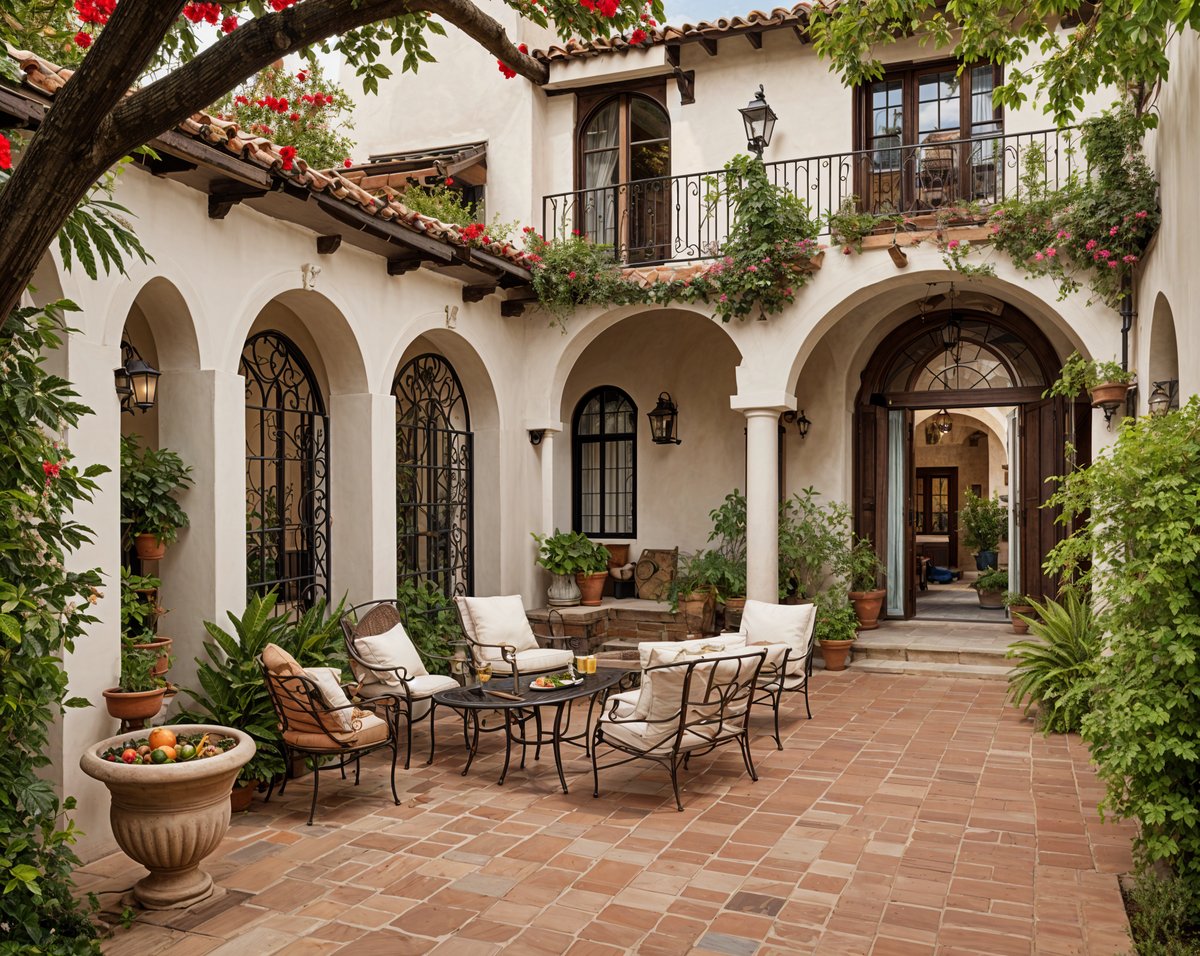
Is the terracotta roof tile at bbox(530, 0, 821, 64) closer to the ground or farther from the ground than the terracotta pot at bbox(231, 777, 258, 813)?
farther from the ground

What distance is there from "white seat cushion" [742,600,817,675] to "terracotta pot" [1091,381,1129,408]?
3027 mm

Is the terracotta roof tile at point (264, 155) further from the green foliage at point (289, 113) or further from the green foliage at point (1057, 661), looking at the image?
the green foliage at point (1057, 661)

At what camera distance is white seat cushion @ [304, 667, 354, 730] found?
18.4 feet

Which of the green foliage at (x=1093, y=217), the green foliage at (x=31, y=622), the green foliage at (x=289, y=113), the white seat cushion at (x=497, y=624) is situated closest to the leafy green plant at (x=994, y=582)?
the green foliage at (x=1093, y=217)

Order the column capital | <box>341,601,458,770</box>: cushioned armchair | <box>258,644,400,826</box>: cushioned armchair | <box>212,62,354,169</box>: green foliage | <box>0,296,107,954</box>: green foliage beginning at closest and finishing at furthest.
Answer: <box>0,296,107,954</box>: green foliage
<box>258,644,400,826</box>: cushioned armchair
<box>341,601,458,770</box>: cushioned armchair
<box>212,62,354,169</box>: green foliage
the column capital

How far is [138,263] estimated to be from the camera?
574 cm

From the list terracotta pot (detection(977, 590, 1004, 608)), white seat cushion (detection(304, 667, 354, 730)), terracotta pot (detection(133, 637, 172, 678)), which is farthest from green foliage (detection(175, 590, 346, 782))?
terracotta pot (detection(977, 590, 1004, 608))

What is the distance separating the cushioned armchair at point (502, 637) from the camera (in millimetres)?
7938

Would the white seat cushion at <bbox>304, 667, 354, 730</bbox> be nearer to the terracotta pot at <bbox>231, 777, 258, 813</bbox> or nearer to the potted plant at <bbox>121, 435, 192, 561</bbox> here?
the terracotta pot at <bbox>231, 777, 258, 813</bbox>

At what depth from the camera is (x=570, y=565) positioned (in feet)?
34.3

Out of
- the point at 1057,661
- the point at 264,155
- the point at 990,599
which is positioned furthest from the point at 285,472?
the point at 990,599

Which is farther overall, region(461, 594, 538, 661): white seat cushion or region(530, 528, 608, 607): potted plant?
region(530, 528, 608, 607): potted plant

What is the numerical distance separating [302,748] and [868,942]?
10.8ft

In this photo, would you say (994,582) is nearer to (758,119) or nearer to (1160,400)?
(1160,400)
